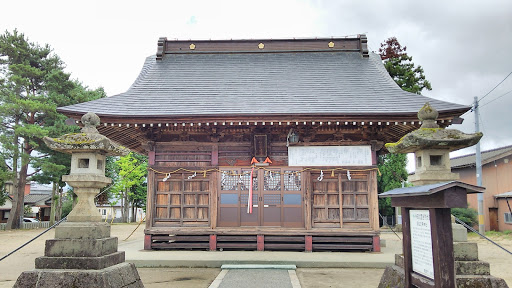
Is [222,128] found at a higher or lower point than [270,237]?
higher

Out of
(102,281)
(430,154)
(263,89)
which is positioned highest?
(263,89)

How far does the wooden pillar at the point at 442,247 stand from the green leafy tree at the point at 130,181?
2607 cm

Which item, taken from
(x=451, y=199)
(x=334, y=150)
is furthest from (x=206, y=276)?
(x=451, y=199)

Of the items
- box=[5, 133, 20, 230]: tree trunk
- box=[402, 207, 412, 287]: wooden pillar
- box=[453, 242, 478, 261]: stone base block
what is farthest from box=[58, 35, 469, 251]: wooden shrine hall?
box=[5, 133, 20, 230]: tree trunk

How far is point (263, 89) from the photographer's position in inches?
452

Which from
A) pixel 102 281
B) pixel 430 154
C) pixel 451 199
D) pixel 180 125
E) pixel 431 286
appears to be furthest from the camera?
pixel 180 125

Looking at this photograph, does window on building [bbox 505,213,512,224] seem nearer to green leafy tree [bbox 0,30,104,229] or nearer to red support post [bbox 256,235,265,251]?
red support post [bbox 256,235,265,251]

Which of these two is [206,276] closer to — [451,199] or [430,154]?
[430,154]

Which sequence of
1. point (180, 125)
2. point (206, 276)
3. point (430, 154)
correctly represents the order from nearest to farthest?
point (430, 154)
point (206, 276)
point (180, 125)

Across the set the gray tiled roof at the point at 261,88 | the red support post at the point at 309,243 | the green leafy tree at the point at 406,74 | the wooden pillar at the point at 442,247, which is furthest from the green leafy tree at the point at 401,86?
the wooden pillar at the point at 442,247

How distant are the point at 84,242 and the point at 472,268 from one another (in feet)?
18.5

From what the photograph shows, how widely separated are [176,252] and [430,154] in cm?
720

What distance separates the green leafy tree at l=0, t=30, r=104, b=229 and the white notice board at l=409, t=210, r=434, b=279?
70.1ft

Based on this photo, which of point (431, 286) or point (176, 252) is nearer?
point (431, 286)
